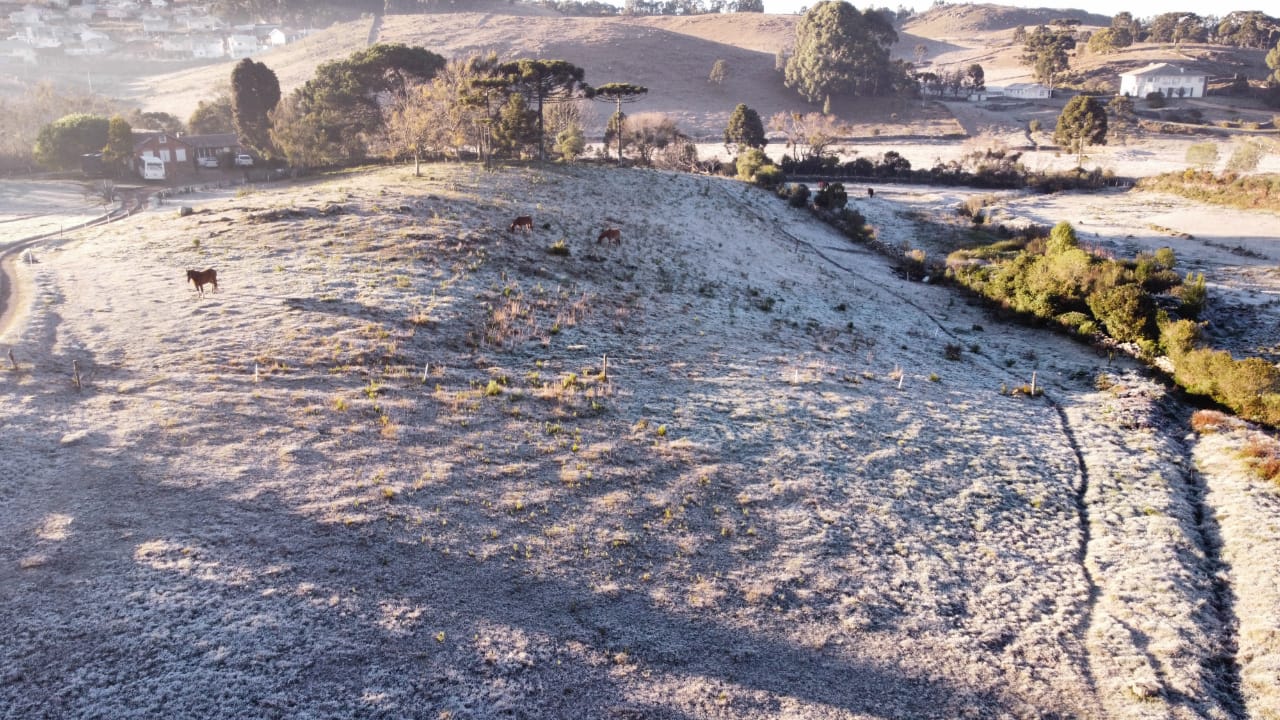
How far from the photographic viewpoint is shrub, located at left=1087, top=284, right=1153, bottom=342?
32719 millimetres

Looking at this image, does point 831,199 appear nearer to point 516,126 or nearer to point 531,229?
point 516,126

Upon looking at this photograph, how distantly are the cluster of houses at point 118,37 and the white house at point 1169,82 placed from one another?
601ft

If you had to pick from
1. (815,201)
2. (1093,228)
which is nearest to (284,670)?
(815,201)

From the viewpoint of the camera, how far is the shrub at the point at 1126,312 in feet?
107

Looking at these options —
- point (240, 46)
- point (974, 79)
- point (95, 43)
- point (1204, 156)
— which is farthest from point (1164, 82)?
point (95, 43)

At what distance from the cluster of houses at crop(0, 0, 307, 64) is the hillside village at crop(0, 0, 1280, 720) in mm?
146944

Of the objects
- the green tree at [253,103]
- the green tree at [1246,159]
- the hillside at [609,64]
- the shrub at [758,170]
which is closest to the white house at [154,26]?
the hillside at [609,64]

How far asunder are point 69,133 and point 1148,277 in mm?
90161

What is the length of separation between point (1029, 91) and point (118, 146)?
135m

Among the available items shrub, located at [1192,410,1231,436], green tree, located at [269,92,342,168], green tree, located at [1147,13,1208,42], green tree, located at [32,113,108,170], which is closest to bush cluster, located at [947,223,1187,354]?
shrub, located at [1192,410,1231,436]

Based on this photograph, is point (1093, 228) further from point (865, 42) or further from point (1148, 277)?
point (865, 42)

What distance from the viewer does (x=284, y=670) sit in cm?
1182

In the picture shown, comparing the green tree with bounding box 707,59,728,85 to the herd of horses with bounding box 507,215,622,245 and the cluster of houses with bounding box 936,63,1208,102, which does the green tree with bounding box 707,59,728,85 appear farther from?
the herd of horses with bounding box 507,215,622,245

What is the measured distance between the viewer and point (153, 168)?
221ft
